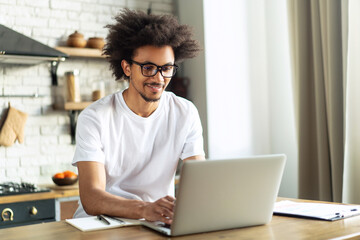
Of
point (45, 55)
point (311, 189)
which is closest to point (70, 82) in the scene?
point (45, 55)

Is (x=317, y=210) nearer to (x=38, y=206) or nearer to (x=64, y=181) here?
(x=38, y=206)

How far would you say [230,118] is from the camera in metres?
3.99

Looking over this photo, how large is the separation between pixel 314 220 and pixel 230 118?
7.95 ft

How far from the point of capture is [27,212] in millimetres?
3057

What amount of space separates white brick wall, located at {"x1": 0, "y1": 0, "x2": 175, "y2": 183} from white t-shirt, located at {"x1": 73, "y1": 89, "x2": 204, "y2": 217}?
1.69 metres

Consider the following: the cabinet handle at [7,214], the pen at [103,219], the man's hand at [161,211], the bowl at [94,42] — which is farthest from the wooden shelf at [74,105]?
the man's hand at [161,211]

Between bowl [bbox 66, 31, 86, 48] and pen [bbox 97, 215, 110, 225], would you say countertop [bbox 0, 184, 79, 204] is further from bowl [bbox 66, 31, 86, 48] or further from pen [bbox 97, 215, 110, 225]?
pen [bbox 97, 215, 110, 225]

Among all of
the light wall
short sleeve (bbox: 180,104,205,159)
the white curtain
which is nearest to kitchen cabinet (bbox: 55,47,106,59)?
the light wall

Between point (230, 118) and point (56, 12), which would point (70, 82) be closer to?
point (56, 12)

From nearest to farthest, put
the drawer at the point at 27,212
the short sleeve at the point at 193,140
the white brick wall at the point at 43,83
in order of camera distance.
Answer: the short sleeve at the point at 193,140
the drawer at the point at 27,212
the white brick wall at the point at 43,83

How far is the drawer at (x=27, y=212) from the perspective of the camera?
117 inches

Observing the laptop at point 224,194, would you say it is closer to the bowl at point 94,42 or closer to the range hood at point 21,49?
the range hood at point 21,49

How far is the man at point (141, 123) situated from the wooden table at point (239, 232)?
40 cm

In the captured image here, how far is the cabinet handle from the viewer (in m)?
2.97
